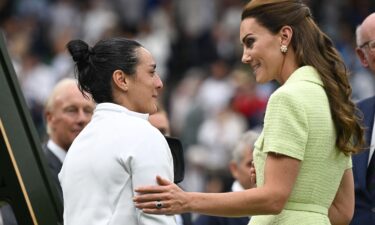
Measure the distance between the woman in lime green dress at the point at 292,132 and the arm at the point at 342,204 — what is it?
0.08m

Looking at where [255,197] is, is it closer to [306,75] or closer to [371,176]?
[306,75]

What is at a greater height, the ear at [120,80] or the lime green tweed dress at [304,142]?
the ear at [120,80]

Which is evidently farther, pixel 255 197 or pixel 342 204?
pixel 342 204

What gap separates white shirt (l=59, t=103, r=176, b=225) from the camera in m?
4.09

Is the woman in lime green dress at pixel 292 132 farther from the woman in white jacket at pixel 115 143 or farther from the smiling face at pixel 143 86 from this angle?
the smiling face at pixel 143 86

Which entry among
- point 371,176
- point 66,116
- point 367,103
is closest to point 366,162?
point 371,176

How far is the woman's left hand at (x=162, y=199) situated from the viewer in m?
4.04

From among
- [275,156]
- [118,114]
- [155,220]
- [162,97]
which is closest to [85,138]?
[118,114]

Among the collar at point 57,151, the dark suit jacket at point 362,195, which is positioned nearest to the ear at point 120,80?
the dark suit jacket at point 362,195

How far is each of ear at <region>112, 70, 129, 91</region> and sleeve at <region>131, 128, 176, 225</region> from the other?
26 cm

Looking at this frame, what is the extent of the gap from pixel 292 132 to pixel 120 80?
2.31 feet

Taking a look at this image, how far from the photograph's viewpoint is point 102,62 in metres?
4.34

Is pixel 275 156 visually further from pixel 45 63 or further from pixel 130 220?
pixel 45 63

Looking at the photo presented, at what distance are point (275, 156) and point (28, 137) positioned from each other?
1419 millimetres
